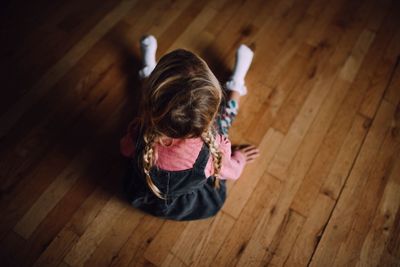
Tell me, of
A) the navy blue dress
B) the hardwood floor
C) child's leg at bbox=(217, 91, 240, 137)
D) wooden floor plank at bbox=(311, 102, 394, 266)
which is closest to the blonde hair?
the navy blue dress

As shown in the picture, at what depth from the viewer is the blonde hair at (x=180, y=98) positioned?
2.23 ft

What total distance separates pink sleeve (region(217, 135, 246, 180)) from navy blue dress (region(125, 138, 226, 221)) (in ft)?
0.20

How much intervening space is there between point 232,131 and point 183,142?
465 mm

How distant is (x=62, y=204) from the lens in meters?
1.10

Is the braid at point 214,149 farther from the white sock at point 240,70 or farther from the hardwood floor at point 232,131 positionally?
the white sock at point 240,70

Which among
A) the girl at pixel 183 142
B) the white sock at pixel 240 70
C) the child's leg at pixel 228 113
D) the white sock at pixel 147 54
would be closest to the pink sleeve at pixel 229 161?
the girl at pixel 183 142

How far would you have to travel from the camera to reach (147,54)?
49.4 inches

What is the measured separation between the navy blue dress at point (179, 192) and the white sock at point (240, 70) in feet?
1.26

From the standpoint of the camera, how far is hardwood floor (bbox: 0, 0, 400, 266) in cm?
105

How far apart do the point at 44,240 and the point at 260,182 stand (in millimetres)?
778

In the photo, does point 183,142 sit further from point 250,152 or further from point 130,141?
point 250,152

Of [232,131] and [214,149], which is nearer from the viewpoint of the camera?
[214,149]

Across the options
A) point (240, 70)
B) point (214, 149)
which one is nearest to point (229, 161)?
point (214, 149)

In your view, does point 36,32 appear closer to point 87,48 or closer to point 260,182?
point 87,48
